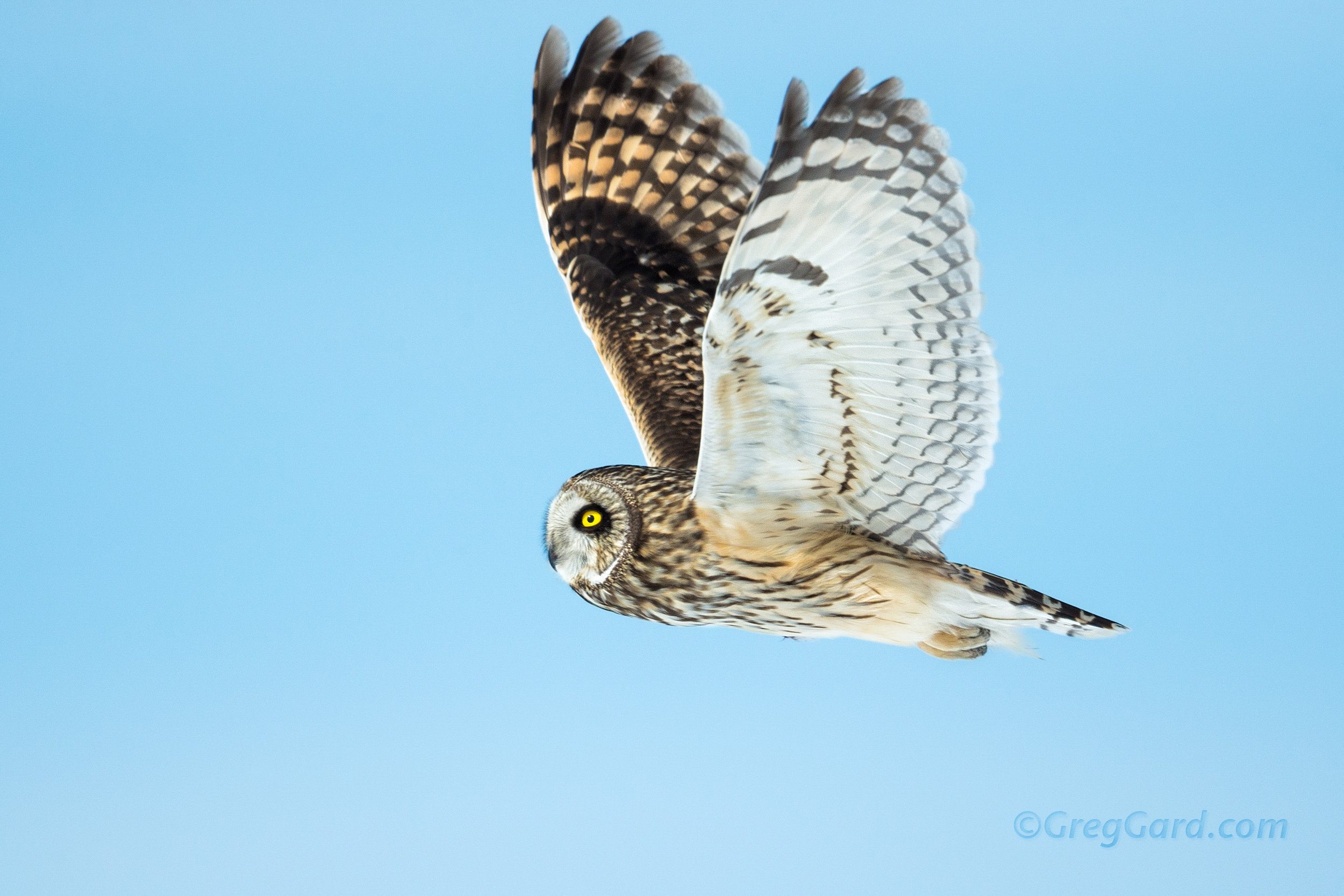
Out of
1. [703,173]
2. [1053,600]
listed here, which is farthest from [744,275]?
[703,173]

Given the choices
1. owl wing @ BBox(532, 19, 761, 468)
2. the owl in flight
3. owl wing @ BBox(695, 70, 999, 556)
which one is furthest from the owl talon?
owl wing @ BBox(532, 19, 761, 468)

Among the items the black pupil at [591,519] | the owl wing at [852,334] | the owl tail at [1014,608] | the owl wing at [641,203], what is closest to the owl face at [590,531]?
the black pupil at [591,519]

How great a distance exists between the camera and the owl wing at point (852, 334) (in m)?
1.83

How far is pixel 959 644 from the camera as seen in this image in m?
2.68

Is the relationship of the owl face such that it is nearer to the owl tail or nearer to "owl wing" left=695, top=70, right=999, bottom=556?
"owl wing" left=695, top=70, right=999, bottom=556

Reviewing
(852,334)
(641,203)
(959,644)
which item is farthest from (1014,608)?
(641,203)

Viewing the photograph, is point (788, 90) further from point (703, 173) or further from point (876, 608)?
point (703, 173)

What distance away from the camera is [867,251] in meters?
1.93

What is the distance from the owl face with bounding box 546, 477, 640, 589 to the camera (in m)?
2.35

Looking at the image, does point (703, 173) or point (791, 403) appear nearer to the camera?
point (791, 403)

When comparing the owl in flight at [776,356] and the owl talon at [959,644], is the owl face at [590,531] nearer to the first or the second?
the owl in flight at [776,356]

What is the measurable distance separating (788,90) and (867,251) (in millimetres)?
323

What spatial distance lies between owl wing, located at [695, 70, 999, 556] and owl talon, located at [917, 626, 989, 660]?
0.46 metres

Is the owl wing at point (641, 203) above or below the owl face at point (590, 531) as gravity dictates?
above
